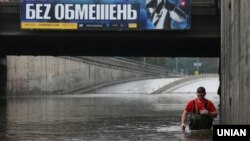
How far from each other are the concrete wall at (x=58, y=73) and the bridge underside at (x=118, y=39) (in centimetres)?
3417

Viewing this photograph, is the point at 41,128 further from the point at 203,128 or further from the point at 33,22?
the point at 33,22

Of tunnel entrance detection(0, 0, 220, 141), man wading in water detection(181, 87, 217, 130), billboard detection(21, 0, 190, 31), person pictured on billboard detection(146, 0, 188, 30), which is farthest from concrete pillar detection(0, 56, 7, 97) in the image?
man wading in water detection(181, 87, 217, 130)

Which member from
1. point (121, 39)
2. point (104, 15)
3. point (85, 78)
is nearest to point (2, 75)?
point (85, 78)

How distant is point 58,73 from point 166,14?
176 feet

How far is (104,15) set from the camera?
3136 centimetres

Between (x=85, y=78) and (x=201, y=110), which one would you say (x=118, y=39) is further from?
(x=85, y=78)

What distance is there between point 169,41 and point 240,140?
27.7 metres

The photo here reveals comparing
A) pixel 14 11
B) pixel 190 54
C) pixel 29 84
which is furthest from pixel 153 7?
pixel 29 84

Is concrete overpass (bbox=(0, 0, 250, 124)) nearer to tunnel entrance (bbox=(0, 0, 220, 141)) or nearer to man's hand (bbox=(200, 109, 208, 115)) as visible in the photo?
tunnel entrance (bbox=(0, 0, 220, 141))

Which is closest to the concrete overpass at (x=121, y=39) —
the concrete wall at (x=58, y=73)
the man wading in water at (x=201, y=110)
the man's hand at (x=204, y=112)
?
the man wading in water at (x=201, y=110)

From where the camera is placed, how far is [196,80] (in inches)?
4291

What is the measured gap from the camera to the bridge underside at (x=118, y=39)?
104ft

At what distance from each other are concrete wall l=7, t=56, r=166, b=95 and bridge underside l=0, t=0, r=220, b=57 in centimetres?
3417

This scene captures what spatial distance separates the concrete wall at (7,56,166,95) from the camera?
75.6m
